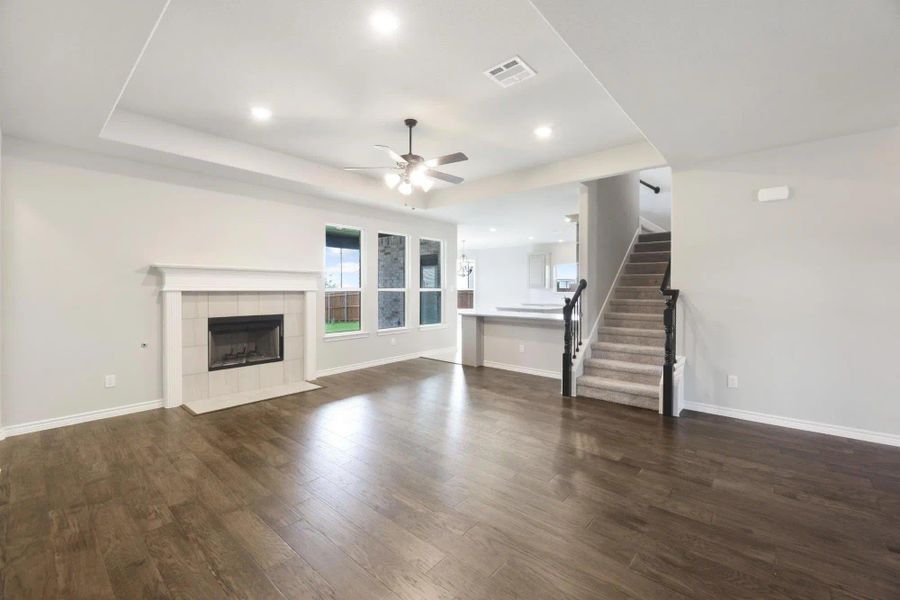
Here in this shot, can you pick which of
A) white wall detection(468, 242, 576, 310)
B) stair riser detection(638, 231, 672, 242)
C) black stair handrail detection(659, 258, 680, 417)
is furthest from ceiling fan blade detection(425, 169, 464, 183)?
white wall detection(468, 242, 576, 310)

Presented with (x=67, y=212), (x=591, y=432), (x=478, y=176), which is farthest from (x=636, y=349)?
(x=67, y=212)

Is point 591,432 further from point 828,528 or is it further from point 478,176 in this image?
point 478,176

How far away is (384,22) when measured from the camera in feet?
7.84

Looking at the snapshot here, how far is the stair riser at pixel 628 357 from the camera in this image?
472 cm

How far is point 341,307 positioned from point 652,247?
219 inches

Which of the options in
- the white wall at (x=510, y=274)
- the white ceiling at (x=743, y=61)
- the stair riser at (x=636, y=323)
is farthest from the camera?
the white wall at (x=510, y=274)

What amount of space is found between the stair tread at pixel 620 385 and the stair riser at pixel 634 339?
0.73 metres

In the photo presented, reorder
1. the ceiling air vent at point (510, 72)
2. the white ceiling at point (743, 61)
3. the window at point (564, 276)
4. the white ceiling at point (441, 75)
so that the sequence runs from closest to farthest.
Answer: the white ceiling at point (743, 61) → the white ceiling at point (441, 75) → the ceiling air vent at point (510, 72) → the window at point (564, 276)

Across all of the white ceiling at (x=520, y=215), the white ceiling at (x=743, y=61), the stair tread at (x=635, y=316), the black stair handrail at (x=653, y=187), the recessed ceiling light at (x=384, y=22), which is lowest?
the stair tread at (x=635, y=316)

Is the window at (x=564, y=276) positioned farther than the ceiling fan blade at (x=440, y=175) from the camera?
Yes

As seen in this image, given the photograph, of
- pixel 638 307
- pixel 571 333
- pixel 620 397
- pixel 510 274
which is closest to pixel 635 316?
pixel 638 307

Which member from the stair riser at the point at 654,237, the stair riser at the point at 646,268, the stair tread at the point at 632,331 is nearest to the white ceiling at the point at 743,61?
the stair tread at the point at 632,331

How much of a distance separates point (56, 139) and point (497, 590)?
5.10 meters

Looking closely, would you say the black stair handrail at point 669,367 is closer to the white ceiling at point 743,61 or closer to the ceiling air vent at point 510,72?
the white ceiling at point 743,61
